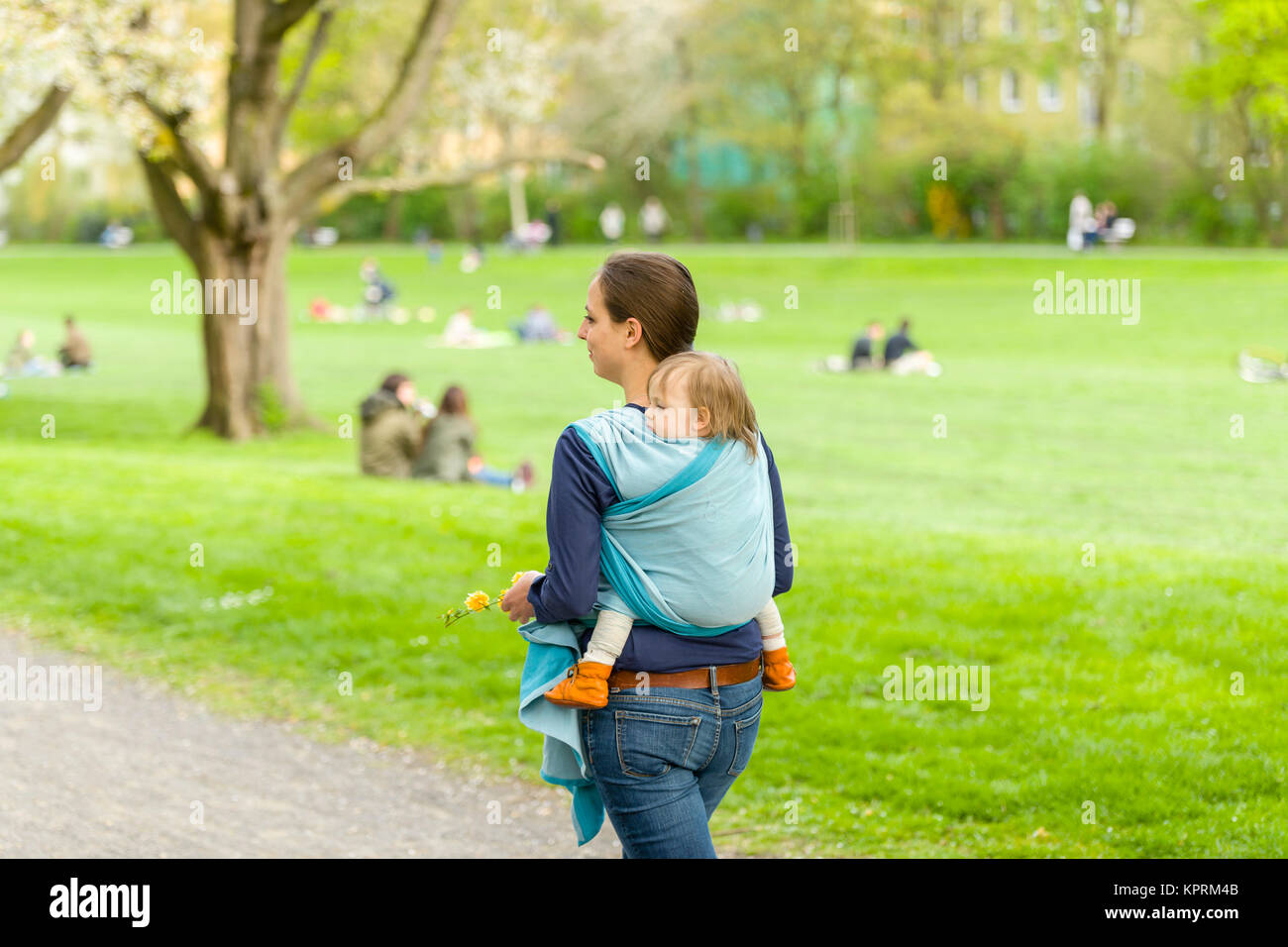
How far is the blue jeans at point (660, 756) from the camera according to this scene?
3344mm

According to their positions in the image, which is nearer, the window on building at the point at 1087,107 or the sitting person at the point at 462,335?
the sitting person at the point at 462,335

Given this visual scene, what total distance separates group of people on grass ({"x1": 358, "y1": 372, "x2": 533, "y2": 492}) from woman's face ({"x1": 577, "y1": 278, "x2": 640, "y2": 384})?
1162cm

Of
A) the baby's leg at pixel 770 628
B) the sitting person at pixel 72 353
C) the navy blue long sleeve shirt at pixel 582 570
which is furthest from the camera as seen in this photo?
the sitting person at pixel 72 353

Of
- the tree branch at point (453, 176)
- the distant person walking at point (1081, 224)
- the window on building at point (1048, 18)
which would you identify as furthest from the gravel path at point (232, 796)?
the window on building at point (1048, 18)

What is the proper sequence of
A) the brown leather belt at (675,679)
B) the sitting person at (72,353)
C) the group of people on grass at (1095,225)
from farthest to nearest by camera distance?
1. the group of people on grass at (1095,225)
2. the sitting person at (72,353)
3. the brown leather belt at (675,679)

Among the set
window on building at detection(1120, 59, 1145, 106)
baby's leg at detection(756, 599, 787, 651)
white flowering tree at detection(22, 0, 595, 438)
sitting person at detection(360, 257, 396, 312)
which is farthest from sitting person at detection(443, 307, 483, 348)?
window on building at detection(1120, 59, 1145, 106)

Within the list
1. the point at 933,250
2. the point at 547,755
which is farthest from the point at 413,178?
the point at 933,250

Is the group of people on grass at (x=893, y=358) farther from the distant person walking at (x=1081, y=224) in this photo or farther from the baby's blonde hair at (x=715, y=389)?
the baby's blonde hair at (x=715, y=389)

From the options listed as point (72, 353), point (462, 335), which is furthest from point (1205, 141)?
point (72, 353)

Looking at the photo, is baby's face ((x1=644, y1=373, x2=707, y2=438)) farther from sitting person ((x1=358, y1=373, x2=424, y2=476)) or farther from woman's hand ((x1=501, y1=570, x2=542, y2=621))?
sitting person ((x1=358, y1=373, x2=424, y2=476))

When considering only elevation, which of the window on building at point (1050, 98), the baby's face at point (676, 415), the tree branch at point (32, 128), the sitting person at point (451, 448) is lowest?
the sitting person at point (451, 448)

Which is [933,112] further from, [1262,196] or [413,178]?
[413,178]

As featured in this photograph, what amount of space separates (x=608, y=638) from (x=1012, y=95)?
225 feet

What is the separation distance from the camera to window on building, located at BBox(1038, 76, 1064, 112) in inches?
2552
